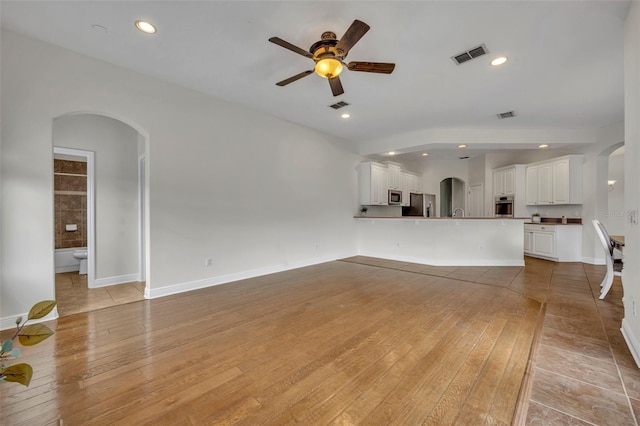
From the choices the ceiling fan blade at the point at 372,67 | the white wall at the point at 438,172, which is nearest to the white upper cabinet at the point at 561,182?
the white wall at the point at 438,172

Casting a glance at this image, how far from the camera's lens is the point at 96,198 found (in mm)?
4270

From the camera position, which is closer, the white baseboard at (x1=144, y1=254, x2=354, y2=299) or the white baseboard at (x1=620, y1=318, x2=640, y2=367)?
the white baseboard at (x1=620, y1=318, x2=640, y2=367)

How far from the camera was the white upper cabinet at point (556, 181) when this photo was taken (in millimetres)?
6148

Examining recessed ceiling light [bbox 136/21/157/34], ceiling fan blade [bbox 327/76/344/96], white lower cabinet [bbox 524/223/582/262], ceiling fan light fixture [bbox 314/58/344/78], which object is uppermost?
recessed ceiling light [bbox 136/21/157/34]

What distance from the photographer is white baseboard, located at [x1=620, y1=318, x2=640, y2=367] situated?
215 centimetres

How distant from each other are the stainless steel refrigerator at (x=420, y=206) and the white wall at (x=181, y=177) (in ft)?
10.4

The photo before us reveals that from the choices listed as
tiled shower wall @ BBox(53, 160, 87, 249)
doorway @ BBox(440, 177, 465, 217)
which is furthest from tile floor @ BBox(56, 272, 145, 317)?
doorway @ BBox(440, 177, 465, 217)

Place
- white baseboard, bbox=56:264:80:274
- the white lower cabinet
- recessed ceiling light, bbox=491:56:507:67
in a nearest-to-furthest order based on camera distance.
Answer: recessed ceiling light, bbox=491:56:507:67 < white baseboard, bbox=56:264:80:274 < the white lower cabinet

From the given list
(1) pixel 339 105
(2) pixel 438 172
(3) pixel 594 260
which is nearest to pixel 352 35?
(1) pixel 339 105

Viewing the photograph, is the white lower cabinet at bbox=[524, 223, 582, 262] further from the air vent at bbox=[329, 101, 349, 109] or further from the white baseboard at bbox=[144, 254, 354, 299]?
the air vent at bbox=[329, 101, 349, 109]

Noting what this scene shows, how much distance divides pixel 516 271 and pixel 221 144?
18.9 ft

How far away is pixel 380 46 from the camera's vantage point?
2.95 metres

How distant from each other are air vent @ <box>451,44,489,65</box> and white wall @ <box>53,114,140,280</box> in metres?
4.97

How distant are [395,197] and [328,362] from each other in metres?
6.23
